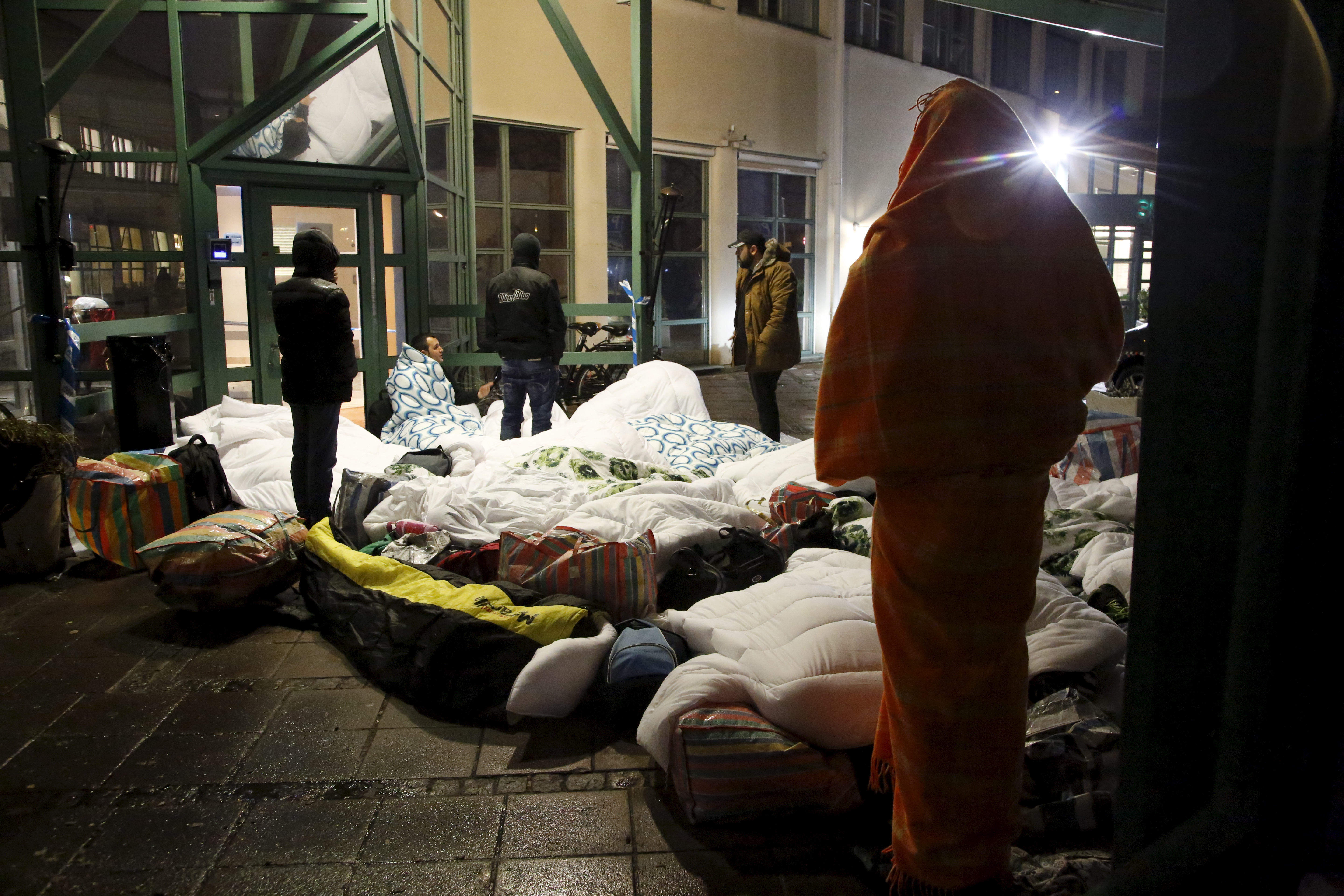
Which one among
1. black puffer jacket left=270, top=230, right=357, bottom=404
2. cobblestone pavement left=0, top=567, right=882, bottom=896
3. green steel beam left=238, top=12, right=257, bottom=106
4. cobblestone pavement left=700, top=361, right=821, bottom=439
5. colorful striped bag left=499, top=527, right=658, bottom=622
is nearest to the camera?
cobblestone pavement left=0, top=567, right=882, bottom=896

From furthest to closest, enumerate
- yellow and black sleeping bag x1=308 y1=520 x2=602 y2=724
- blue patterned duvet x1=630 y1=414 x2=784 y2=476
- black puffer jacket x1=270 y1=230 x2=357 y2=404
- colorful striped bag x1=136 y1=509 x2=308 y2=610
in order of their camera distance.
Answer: blue patterned duvet x1=630 y1=414 x2=784 y2=476 → black puffer jacket x1=270 y1=230 x2=357 y2=404 → colorful striped bag x1=136 y1=509 x2=308 y2=610 → yellow and black sleeping bag x1=308 y1=520 x2=602 y2=724

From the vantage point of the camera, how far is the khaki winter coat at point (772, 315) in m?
7.50

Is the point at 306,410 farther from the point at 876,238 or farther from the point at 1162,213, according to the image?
the point at 1162,213

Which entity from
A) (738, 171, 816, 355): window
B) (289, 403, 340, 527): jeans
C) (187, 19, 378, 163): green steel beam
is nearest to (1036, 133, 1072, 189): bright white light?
(289, 403, 340, 527): jeans

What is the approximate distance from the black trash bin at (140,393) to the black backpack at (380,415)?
1.64 meters

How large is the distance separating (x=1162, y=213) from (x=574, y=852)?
206cm

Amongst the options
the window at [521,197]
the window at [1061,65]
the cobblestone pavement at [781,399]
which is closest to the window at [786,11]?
the window at [521,197]

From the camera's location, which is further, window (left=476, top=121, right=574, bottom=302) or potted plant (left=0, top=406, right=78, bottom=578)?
window (left=476, top=121, right=574, bottom=302)

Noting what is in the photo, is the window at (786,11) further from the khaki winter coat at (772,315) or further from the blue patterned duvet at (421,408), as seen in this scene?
the blue patterned duvet at (421,408)

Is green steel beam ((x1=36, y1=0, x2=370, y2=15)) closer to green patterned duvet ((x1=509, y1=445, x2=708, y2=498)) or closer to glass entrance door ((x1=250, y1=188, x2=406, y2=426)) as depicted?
glass entrance door ((x1=250, y1=188, x2=406, y2=426))

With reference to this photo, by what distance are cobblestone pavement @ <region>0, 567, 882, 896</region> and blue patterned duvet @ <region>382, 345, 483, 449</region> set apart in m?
3.34

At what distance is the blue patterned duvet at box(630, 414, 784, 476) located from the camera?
20.6 ft

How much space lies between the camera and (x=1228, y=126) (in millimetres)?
1391

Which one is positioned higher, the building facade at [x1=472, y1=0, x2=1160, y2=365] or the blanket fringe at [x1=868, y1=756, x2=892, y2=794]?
the building facade at [x1=472, y1=0, x2=1160, y2=365]
